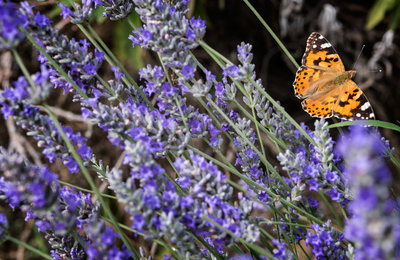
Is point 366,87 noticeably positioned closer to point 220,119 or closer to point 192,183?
point 220,119

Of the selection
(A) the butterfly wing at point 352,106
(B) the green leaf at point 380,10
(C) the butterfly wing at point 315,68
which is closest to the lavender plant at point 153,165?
(A) the butterfly wing at point 352,106

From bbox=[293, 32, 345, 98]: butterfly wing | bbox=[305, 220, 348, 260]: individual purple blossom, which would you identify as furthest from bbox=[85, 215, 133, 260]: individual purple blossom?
bbox=[293, 32, 345, 98]: butterfly wing

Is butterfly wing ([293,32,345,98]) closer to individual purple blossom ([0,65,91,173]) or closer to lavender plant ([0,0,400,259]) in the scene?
lavender plant ([0,0,400,259])

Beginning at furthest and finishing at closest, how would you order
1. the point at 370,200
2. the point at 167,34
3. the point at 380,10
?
the point at 380,10 → the point at 167,34 → the point at 370,200

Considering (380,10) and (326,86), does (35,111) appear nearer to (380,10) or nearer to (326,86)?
(326,86)

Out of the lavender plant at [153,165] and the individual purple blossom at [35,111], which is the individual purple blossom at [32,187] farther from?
the individual purple blossom at [35,111]

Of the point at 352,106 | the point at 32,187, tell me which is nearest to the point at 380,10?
the point at 352,106

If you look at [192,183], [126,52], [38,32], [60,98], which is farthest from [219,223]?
[60,98]
